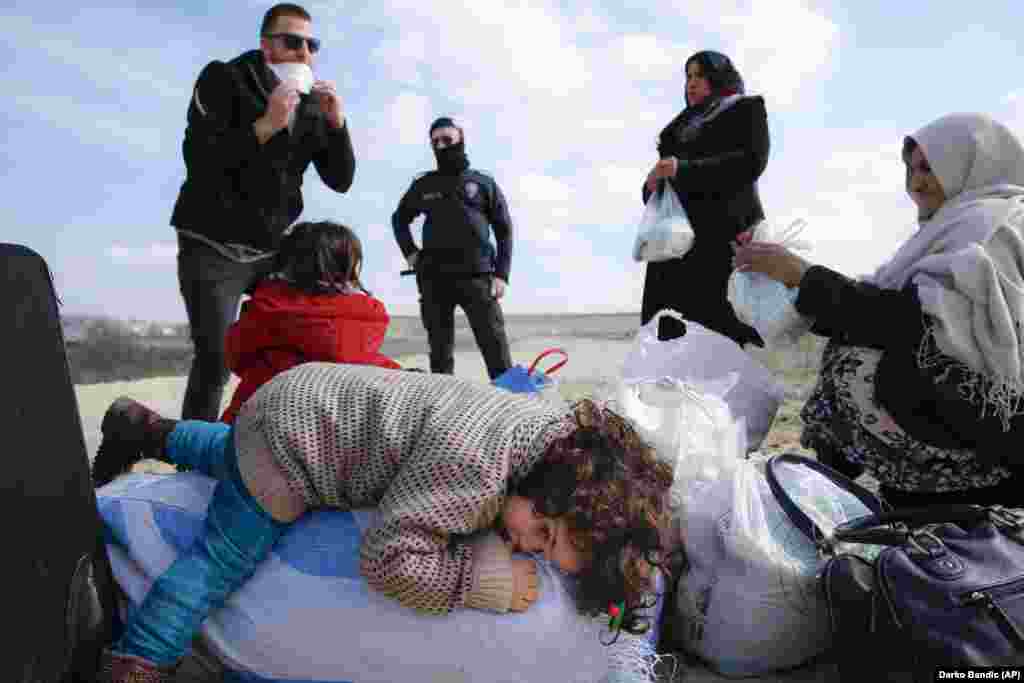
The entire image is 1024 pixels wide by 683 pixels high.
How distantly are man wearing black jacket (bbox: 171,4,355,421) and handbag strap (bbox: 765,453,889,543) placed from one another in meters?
1.88

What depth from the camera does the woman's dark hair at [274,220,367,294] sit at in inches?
91.7

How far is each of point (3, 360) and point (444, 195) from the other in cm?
331

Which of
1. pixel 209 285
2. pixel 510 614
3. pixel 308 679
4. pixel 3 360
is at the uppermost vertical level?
pixel 3 360

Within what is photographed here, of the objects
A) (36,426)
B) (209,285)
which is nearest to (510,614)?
(36,426)

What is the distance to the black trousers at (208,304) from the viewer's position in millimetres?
2912

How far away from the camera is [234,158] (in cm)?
291

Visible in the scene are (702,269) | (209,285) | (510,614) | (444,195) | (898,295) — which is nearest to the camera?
(510,614)

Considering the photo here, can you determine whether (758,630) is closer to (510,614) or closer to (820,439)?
(510,614)

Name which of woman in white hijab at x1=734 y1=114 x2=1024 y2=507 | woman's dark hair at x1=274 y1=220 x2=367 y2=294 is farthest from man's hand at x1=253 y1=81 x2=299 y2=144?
woman in white hijab at x1=734 y1=114 x2=1024 y2=507

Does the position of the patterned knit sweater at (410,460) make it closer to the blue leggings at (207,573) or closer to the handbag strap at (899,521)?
the blue leggings at (207,573)

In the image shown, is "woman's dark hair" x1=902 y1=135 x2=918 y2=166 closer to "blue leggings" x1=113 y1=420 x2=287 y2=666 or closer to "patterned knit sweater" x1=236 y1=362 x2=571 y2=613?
"patterned knit sweater" x1=236 y1=362 x2=571 y2=613

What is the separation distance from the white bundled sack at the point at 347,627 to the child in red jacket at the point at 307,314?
67 cm

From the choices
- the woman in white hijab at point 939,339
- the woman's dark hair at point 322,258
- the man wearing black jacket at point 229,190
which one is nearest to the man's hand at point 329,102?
the man wearing black jacket at point 229,190

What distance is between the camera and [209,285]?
2.91m
